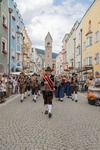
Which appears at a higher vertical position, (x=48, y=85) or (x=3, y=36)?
(x=3, y=36)

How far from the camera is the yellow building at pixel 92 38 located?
1265 inches

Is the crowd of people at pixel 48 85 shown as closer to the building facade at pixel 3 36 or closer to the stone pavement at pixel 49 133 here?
the stone pavement at pixel 49 133

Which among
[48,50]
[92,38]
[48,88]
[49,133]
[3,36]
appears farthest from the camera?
[48,50]

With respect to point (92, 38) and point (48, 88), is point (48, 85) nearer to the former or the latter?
point (48, 88)

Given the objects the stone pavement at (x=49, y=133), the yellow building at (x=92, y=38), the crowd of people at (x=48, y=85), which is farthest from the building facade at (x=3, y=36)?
the stone pavement at (x=49, y=133)

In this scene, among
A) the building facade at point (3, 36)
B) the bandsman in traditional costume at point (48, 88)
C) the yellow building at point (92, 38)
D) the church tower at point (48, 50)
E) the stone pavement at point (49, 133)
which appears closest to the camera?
the stone pavement at point (49, 133)

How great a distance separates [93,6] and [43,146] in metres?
31.6

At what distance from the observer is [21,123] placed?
7.73 meters

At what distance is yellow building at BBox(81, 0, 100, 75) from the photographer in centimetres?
3212

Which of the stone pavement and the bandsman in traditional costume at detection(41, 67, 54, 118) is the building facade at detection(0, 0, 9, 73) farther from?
the stone pavement

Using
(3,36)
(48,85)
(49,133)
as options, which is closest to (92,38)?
(3,36)

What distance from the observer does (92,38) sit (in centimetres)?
3503

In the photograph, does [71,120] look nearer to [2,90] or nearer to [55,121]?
[55,121]

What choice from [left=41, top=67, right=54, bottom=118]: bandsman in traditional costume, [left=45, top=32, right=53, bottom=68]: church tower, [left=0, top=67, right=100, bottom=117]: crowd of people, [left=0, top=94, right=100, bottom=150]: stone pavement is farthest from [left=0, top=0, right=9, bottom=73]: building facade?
[left=45, top=32, right=53, bottom=68]: church tower
